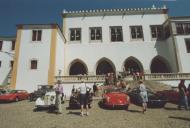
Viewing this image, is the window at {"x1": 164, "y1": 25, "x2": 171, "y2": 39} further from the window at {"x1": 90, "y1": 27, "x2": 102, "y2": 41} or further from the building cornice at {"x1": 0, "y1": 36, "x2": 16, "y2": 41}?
the building cornice at {"x1": 0, "y1": 36, "x2": 16, "y2": 41}

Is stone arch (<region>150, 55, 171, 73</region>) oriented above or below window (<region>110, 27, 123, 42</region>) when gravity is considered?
below

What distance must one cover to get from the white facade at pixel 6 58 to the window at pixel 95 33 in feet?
47.0

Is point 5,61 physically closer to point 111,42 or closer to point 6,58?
point 6,58

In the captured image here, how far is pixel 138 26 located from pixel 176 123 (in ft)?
75.2

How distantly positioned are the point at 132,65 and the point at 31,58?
14552 mm

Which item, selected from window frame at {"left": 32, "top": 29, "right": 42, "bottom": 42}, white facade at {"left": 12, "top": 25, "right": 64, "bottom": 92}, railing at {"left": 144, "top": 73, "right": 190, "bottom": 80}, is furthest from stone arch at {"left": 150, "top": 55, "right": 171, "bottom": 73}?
window frame at {"left": 32, "top": 29, "right": 42, "bottom": 42}

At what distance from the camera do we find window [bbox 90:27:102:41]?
29.3 m

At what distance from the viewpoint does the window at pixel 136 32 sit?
2923 cm

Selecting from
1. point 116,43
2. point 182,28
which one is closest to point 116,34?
point 116,43

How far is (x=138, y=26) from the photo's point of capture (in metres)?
29.6

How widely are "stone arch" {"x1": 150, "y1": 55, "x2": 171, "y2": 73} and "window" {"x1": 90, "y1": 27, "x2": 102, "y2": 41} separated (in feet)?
29.1

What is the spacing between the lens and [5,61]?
3234 cm

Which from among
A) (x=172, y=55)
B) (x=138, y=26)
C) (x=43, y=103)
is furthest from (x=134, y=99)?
(x=138, y=26)

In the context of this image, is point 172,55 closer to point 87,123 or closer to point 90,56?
point 90,56
